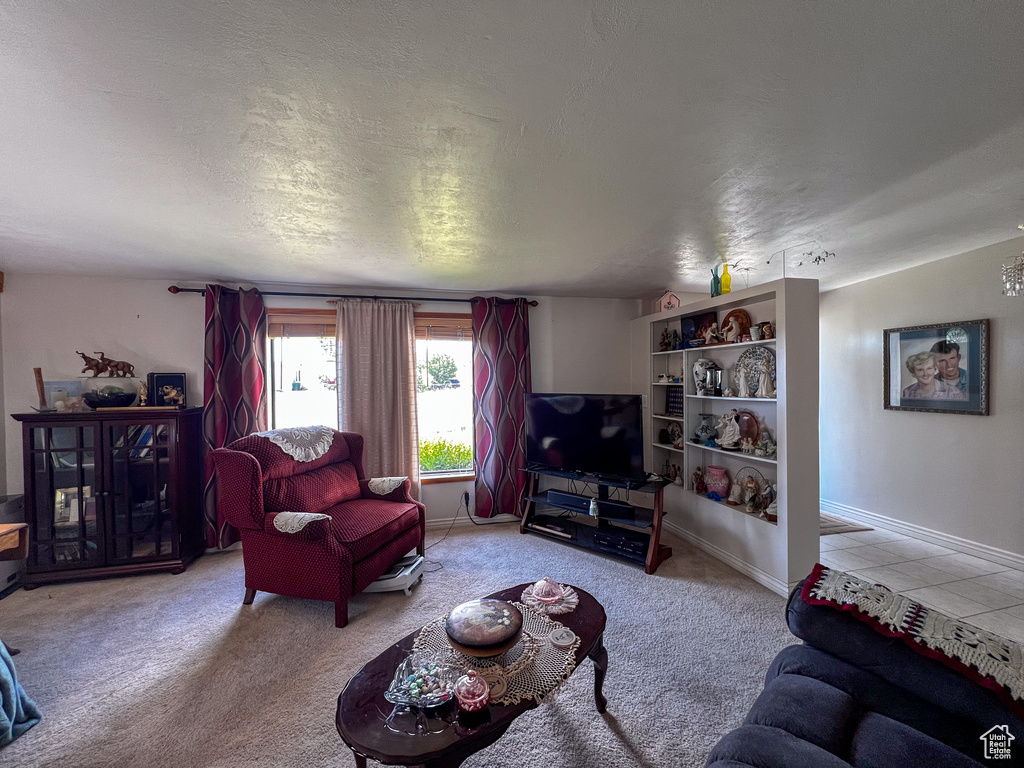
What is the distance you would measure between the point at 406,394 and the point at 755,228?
2.99m

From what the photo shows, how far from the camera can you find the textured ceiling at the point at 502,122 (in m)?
0.95

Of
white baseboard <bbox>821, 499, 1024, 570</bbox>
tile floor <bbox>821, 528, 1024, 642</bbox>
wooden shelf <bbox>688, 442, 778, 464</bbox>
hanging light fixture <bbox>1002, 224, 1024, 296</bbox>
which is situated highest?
hanging light fixture <bbox>1002, 224, 1024, 296</bbox>

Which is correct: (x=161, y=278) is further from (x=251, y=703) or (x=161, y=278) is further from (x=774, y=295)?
(x=774, y=295)

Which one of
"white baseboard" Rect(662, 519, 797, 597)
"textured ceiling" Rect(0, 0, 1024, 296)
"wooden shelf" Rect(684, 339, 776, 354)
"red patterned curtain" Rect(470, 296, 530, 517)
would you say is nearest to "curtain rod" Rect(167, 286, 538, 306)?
"red patterned curtain" Rect(470, 296, 530, 517)

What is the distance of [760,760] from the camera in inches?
38.2

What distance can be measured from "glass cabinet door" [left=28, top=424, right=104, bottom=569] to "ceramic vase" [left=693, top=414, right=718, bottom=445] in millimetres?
4650

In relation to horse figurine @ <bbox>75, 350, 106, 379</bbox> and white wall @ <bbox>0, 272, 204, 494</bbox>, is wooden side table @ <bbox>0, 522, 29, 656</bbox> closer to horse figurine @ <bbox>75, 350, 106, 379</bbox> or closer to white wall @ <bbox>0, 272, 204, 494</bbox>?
horse figurine @ <bbox>75, 350, 106, 379</bbox>

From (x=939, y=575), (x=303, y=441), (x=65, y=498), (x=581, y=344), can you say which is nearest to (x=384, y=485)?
(x=303, y=441)

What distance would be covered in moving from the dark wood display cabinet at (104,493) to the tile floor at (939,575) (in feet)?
16.5

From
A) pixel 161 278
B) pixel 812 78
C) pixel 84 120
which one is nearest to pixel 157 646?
pixel 84 120

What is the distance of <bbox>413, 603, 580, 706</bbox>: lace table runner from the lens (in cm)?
131

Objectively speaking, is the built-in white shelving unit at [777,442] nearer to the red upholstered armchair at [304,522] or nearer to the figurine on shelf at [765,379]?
the figurine on shelf at [765,379]

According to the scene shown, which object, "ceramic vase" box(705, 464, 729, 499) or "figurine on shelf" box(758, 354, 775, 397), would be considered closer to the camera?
"figurine on shelf" box(758, 354, 775, 397)

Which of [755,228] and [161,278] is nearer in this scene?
[755,228]
